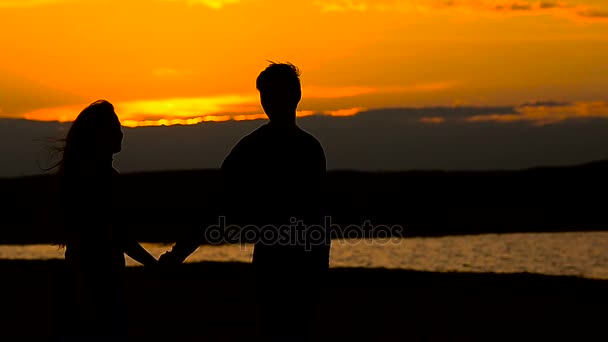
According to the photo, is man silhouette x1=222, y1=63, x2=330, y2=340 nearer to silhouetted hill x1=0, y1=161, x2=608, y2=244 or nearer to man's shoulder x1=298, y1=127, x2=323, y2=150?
man's shoulder x1=298, y1=127, x2=323, y2=150

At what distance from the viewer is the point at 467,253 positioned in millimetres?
27438

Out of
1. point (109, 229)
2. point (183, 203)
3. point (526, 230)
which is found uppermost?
point (183, 203)

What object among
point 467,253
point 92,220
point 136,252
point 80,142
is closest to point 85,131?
point 80,142

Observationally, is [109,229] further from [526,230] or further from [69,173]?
[526,230]

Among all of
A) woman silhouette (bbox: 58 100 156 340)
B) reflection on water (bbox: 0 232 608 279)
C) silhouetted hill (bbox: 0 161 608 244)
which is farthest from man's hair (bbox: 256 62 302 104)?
silhouetted hill (bbox: 0 161 608 244)

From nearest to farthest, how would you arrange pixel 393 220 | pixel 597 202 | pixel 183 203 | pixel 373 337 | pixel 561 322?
pixel 373 337 → pixel 561 322 → pixel 393 220 → pixel 597 202 → pixel 183 203

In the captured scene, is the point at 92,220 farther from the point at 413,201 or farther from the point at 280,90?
the point at 413,201

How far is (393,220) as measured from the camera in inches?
1822

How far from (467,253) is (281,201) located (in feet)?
70.4

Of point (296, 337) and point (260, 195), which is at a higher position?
point (260, 195)

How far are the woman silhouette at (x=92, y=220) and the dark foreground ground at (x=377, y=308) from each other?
5794 millimetres

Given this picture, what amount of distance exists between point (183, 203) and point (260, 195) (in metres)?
51.9

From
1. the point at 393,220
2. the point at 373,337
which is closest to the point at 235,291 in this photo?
the point at 373,337

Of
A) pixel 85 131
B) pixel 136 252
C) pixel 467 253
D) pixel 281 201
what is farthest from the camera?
pixel 467 253
